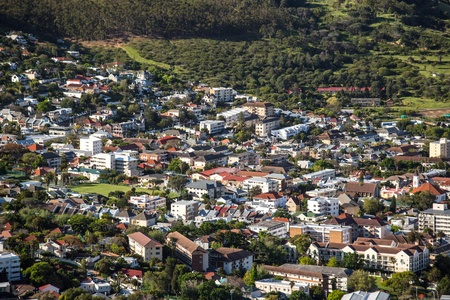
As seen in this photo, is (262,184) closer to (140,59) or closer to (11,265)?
(11,265)

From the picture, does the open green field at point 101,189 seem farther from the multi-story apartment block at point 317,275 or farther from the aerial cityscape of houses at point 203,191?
the multi-story apartment block at point 317,275

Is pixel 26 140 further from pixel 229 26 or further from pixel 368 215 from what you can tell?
pixel 229 26

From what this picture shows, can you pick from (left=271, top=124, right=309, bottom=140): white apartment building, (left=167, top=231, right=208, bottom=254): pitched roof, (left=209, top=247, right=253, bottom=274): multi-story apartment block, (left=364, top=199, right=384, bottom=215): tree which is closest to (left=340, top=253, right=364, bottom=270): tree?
(left=209, top=247, right=253, bottom=274): multi-story apartment block

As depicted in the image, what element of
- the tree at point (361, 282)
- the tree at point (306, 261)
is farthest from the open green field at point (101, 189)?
the tree at point (361, 282)

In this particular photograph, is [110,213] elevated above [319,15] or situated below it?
below

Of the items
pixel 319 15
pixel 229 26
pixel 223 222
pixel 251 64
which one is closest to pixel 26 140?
pixel 223 222

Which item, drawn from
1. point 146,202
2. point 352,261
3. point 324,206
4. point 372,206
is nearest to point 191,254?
point 352,261
